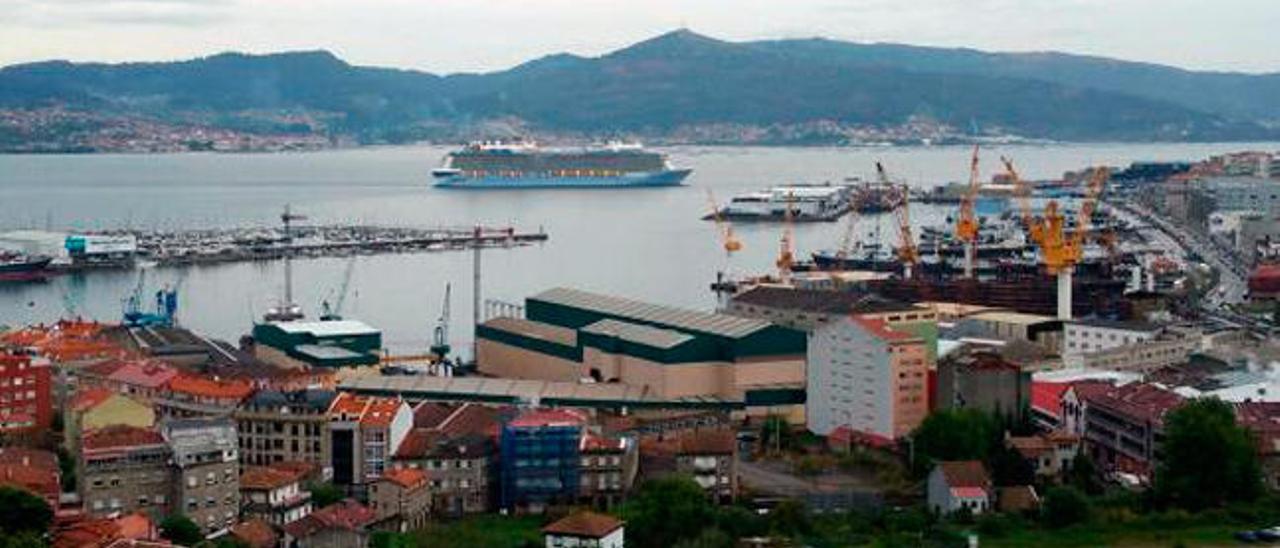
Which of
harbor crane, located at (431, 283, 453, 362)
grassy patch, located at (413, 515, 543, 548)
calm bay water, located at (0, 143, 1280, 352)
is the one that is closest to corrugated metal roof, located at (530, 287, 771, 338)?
harbor crane, located at (431, 283, 453, 362)

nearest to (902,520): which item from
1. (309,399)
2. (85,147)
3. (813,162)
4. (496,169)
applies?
(309,399)

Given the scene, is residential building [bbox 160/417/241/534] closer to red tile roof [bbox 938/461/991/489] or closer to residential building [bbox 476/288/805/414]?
red tile roof [bbox 938/461/991/489]

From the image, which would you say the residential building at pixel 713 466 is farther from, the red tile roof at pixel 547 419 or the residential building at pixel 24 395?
the residential building at pixel 24 395

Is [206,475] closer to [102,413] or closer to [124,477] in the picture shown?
[124,477]

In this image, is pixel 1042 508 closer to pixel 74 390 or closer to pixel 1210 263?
pixel 74 390

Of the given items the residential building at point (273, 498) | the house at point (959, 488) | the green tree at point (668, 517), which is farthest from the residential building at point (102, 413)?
the house at point (959, 488)
